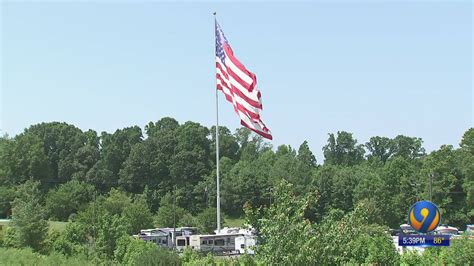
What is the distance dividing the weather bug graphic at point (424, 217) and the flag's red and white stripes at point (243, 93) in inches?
400

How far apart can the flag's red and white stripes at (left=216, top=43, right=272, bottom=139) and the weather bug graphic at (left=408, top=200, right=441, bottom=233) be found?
10.2 metres

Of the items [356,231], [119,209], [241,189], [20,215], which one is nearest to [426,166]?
[241,189]

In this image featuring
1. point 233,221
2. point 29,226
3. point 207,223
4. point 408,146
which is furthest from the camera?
point 408,146

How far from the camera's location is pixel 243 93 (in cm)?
2659

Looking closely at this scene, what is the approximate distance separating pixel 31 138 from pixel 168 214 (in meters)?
39.4

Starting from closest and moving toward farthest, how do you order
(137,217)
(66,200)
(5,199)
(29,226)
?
(29,226)
(137,217)
(66,200)
(5,199)

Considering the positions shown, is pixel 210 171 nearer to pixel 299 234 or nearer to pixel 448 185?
pixel 448 185

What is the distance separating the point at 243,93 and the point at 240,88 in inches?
18.3

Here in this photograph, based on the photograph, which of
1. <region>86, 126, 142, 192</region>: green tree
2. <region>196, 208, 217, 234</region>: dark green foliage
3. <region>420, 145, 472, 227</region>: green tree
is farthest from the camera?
<region>86, 126, 142, 192</region>: green tree

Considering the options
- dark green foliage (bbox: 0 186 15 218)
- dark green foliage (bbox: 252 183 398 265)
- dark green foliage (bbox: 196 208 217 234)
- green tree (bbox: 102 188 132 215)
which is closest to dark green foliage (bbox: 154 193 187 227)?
green tree (bbox: 102 188 132 215)

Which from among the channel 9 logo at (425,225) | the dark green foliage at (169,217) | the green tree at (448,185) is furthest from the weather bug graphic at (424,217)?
the dark green foliage at (169,217)

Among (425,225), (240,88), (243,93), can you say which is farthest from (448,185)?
(425,225)

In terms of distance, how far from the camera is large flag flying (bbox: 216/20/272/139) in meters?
25.8

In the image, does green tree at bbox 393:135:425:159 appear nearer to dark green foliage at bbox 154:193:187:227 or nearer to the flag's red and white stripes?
dark green foliage at bbox 154:193:187:227
